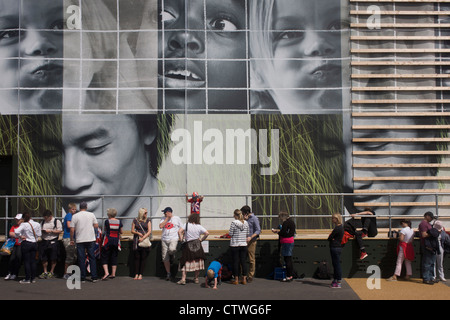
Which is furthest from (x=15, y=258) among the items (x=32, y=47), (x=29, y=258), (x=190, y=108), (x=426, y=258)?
(x=426, y=258)

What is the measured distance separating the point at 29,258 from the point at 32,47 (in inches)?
303

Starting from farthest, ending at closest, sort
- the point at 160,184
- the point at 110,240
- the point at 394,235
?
the point at 160,184, the point at 394,235, the point at 110,240

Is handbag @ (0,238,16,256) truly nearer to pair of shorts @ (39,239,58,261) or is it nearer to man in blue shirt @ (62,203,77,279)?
pair of shorts @ (39,239,58,261)

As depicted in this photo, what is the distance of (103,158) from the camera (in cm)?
1708

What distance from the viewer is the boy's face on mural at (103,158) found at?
55.8ft

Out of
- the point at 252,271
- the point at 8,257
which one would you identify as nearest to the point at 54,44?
the point at 8,257

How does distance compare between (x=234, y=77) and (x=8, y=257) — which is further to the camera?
(x=234, y=77)

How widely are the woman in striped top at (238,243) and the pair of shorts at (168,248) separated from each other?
1456 mm

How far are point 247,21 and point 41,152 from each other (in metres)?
7.91

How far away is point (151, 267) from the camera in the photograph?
45.1 feet

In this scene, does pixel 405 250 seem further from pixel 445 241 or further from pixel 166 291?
pixel 166 291

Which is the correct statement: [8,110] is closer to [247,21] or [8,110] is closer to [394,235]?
[247,21]

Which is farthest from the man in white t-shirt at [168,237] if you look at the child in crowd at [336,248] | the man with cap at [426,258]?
the man with cap at [426,258]

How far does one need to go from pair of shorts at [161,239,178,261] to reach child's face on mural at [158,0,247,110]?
18.0 ft
